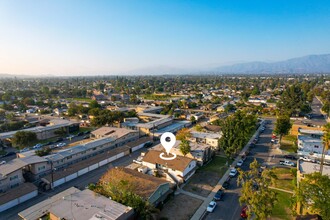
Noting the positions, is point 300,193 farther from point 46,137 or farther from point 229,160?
point 46,137

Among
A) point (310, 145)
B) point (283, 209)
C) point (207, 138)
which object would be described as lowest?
point (283, 209)


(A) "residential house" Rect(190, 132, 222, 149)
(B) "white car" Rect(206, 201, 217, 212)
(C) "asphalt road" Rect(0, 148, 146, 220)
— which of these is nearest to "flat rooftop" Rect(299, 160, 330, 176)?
(B) "white car" Rect(206, 201, 217, 212)

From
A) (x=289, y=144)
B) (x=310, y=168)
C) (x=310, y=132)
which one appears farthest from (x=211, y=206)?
(x=310, y=132)

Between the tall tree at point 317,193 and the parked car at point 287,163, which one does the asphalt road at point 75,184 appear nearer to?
the parked car at point 287,163

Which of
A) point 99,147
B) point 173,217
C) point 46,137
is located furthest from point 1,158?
point 173,217

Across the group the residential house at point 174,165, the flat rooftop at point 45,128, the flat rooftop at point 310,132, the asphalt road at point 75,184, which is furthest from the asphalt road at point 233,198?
the flat rooftop at point 45,128

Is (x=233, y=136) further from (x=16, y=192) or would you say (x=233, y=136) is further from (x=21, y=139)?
(x=21, y=139)

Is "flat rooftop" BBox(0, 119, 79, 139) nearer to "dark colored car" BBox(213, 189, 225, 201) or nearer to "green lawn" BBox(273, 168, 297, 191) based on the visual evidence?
"dark colored car" BBox(213, 189, 225, 201)
